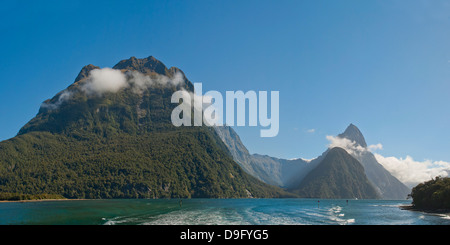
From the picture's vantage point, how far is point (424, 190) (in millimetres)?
108188

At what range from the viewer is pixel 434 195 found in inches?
3752

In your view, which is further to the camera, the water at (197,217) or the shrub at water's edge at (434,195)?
the shrub at water's edge at (434,195)

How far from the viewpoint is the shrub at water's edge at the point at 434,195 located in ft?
300

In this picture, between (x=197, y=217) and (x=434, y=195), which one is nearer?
(x=197, y=217)

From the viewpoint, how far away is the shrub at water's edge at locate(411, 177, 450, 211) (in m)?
91.3

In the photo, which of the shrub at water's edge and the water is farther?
the shrub at water's edge
